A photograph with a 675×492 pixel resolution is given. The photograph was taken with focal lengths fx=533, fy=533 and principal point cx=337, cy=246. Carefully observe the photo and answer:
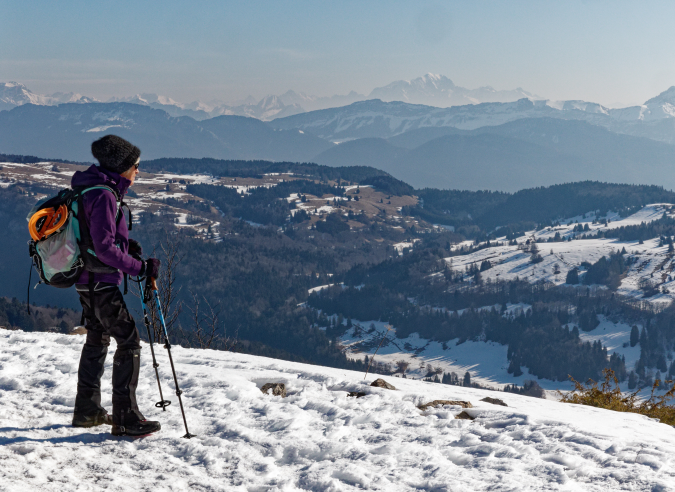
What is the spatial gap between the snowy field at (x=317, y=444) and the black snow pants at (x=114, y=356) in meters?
0.41

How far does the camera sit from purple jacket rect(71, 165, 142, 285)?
23.6 feet

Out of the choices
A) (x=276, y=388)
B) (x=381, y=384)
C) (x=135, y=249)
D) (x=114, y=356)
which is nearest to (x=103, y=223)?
(x=135, y=249)

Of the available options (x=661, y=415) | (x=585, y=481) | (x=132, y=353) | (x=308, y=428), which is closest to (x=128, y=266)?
(x=132, y=353)

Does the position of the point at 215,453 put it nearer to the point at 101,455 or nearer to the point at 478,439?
the point at 101,455

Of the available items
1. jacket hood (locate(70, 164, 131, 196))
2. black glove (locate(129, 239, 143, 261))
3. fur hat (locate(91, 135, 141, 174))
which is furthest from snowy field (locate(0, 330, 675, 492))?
fur hat (locate(91, 135, 141, 174))

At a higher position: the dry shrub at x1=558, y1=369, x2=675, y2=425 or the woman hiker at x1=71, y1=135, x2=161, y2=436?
the woman hiker at x1=71, y1=135, x2=161, y2=436

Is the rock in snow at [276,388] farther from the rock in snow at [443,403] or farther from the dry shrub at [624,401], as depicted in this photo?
the dry shrub at [624,401]

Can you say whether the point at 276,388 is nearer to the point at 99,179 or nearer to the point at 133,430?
the point at 133,430

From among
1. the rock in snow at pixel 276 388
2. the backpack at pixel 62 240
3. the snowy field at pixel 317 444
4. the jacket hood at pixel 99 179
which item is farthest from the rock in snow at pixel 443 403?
the jacket hood at pixel 99 179

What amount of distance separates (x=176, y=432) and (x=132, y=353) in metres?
1.46

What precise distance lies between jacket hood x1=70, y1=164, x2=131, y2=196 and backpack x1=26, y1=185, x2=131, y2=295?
0.33ft

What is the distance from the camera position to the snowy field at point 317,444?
22.6 feet

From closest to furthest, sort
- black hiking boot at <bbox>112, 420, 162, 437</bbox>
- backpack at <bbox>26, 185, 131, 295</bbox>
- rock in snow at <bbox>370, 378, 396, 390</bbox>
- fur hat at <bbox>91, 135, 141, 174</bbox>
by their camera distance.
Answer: backpack at <bbox>26, 185, 131, 295</bbox> < fur hat at <bbox>91, 135, 141, 174</bbox> < black hiking boot at <bbox>112, 420, 162, 437</bbox> < rock in snow at <bbox>370, 378, 396, 390</bbox>

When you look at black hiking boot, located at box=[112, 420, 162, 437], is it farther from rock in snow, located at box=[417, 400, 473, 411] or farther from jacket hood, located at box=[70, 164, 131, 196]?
rock in snow, located at box=[417, 400, 473, 411]
